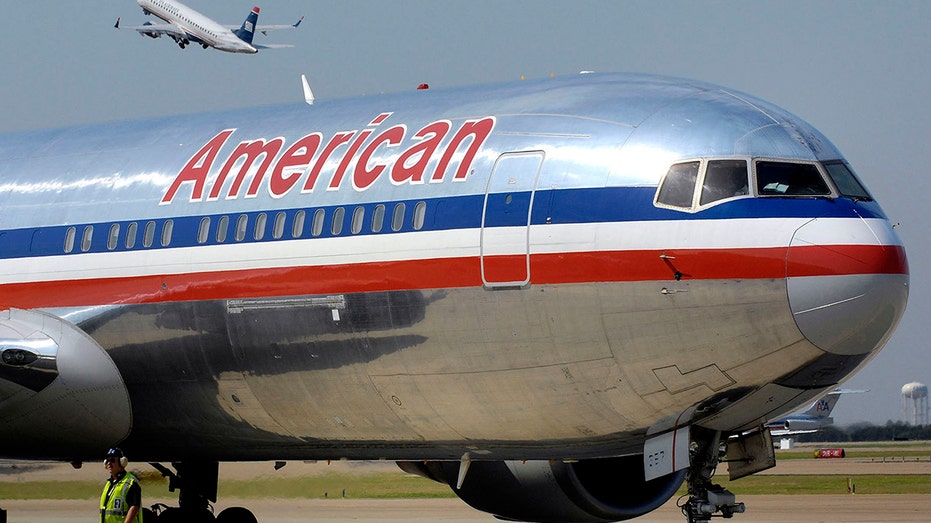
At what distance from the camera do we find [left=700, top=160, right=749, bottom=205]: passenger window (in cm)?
1342

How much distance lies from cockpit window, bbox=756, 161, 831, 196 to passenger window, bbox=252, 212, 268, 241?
523 centimetres

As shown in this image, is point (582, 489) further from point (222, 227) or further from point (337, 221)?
point (222, 227)

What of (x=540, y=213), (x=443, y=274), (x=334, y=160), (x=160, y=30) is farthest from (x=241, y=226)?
(x=160, y=30)

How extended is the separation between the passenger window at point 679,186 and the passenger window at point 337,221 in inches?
135

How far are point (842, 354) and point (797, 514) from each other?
681 inches

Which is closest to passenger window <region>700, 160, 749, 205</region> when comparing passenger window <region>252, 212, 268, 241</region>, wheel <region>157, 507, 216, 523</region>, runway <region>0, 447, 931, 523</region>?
passenger window <region>252, 212, 268, 241</region>

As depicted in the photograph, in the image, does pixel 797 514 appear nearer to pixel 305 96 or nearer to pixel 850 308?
pixel 305 96

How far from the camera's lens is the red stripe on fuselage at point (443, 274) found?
12.9 m

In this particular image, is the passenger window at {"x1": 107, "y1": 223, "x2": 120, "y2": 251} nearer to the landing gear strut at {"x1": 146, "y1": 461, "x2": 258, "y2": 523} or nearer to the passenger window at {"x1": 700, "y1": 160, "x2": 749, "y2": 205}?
the landing gear strut at {"x1": 146, "y1": 461, "x2": 258, "y2": 523}

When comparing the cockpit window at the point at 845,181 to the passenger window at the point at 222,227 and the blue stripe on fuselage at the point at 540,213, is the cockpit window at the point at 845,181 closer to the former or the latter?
the blue stripe on fuselage at the point at 540,213

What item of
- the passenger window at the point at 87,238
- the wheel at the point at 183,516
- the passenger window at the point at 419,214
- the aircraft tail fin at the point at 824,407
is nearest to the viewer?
the passenger window at the point at 419,214

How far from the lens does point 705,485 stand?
45.9 feet

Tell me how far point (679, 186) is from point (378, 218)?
3.15 m

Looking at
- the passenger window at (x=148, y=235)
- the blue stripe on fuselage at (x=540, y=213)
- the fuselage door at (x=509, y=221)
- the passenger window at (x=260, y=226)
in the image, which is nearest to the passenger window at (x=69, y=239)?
the blue stripe on fuselage at (x=540, y=213)
